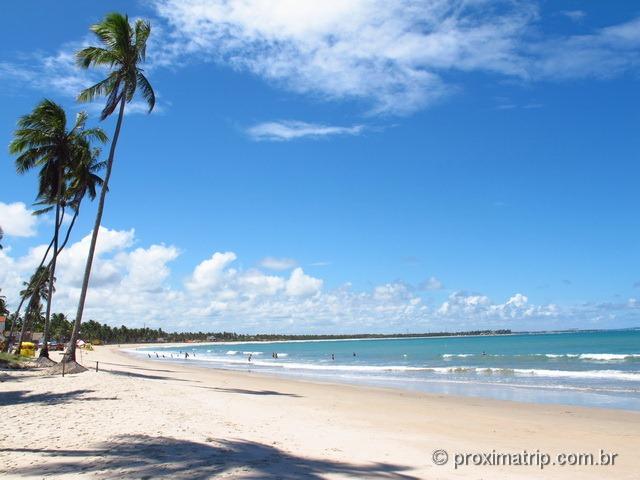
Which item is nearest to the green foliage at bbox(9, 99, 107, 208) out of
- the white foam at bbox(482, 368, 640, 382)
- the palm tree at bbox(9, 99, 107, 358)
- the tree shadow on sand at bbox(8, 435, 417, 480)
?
the palm tree at bbox(9, 99, 107, 358)

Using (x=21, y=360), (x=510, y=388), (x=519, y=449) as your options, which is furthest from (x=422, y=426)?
(x=21, y=360)

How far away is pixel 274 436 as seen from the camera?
9.51 meters

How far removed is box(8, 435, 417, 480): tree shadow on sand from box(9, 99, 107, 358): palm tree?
1852 centimetres

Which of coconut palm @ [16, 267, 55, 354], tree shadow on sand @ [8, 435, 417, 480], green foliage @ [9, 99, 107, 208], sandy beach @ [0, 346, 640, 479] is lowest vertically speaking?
sandy beach @ [0, 346, 640, 479]

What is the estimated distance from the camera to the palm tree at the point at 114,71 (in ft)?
67.3

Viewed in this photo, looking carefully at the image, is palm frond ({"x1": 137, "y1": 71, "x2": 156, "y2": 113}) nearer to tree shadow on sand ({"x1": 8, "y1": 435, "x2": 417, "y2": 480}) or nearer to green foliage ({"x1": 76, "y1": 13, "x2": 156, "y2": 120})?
green foliage ({"x1": 76, "y1": 13, "x2": 156, "y2": 120})

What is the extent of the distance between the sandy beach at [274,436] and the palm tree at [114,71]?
542cm

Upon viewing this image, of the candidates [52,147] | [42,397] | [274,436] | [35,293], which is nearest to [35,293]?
[35,293]

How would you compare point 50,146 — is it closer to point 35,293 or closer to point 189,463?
point 35,293

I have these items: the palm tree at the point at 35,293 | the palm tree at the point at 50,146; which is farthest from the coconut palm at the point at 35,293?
the palm tree at the point at 50,146

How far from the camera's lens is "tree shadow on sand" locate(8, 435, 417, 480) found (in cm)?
650

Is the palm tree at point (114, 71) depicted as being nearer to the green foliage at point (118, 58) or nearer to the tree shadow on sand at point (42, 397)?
the green foliage at point (118, 58)

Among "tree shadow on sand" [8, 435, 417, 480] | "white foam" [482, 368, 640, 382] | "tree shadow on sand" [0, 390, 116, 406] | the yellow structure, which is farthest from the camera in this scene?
the yellow structure

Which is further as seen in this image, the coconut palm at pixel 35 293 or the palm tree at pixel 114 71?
the coconut palm at pixel 35 293
